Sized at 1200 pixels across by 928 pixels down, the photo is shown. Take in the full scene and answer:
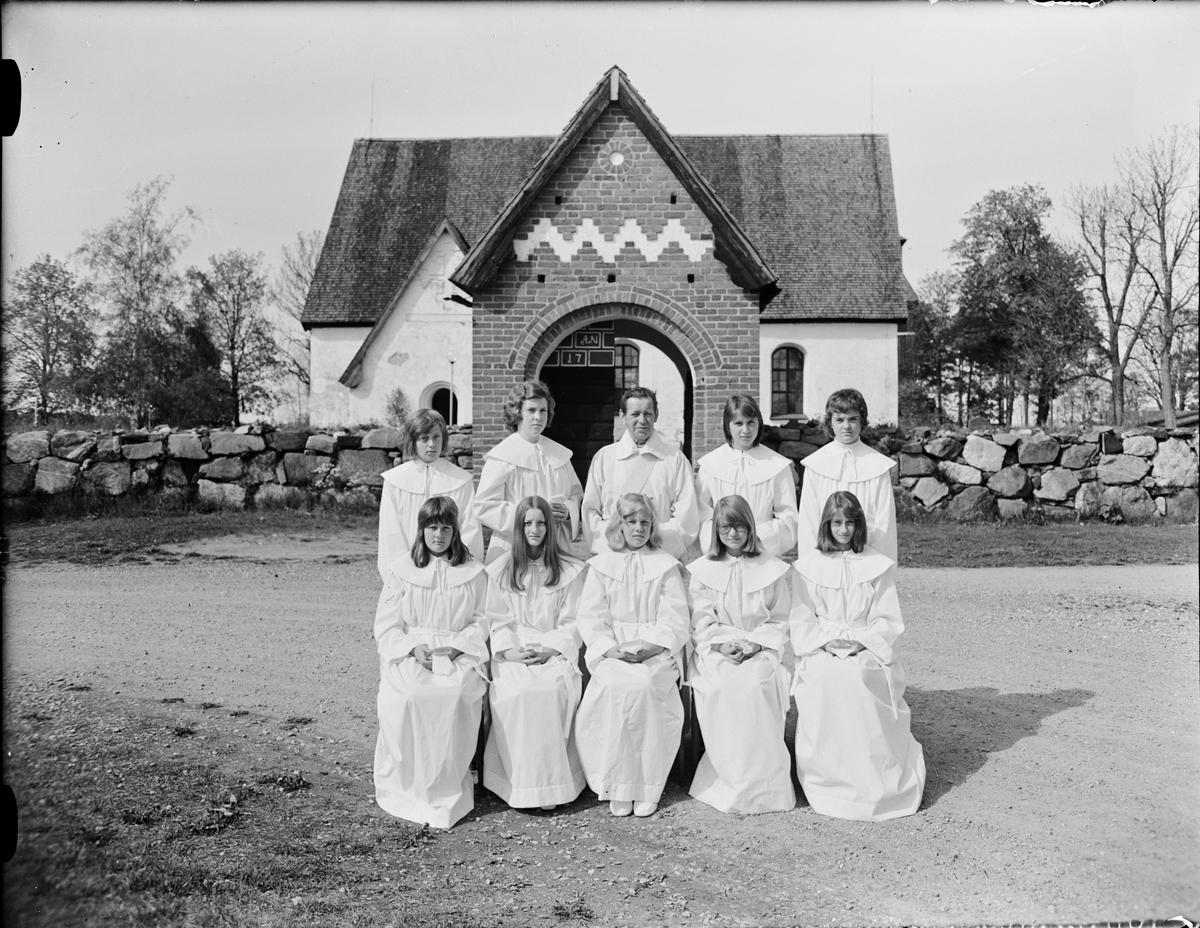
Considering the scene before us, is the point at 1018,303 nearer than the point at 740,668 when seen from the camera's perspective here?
No

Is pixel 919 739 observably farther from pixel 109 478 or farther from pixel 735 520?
pixel 109 478

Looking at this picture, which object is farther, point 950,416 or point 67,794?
point 950,416

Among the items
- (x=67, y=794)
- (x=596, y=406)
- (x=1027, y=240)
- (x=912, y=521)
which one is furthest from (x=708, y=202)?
(x=1027, y=240)

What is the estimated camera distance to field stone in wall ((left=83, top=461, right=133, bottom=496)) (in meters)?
15.1

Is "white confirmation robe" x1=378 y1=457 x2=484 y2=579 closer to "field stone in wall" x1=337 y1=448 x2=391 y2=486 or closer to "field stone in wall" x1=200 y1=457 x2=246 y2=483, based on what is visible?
"field stone in wall" x1=337 y1=448 x2=391 y2=486

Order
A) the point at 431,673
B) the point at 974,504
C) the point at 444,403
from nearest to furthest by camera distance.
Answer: the point at 431,673 → the point at 974,504 → the point at 444,403

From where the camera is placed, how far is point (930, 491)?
15.2 metres

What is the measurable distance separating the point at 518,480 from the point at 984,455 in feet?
38.3

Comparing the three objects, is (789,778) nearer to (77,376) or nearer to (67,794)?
(67,794)

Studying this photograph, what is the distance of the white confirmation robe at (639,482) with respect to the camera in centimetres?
571

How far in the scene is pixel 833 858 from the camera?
407 cm

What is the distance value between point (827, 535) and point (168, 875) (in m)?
3.44

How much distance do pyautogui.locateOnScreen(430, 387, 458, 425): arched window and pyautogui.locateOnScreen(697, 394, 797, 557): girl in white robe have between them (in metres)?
19.9

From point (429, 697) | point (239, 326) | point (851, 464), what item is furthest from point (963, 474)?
point (239, 326)
